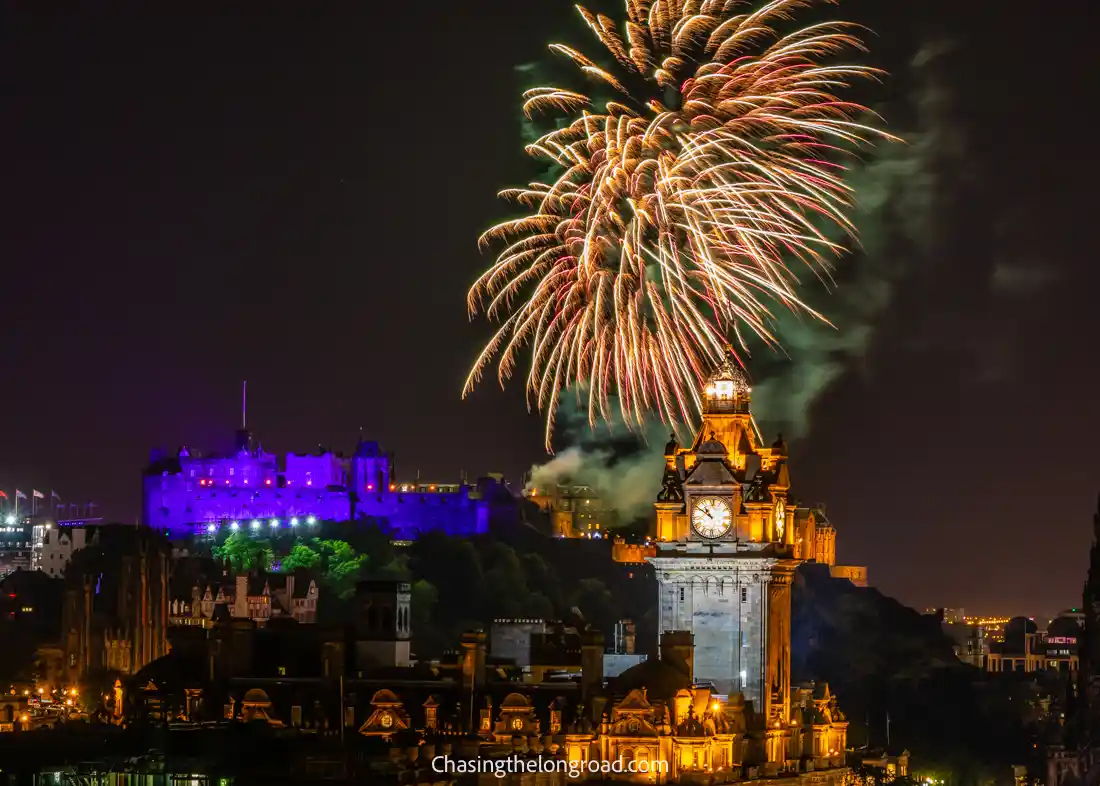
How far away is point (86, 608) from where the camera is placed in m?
179

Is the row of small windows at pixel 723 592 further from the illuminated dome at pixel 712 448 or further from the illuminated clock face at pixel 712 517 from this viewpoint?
the illuminated dome at pixel 712 448

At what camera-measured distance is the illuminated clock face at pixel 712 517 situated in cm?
11525

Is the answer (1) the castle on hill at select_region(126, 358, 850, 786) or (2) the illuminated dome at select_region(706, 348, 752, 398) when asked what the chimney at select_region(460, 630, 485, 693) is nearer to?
(1) the castle on hill at select_region(126, 358, 850, 786)

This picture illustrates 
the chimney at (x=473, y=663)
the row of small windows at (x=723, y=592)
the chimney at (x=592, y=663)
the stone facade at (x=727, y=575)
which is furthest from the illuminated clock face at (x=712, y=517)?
the chimney at (x=473, y=663)

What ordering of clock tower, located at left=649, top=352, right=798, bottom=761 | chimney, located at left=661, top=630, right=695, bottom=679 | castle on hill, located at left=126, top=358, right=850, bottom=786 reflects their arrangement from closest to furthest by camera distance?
1. castle on hill, located at left=126, top=358, right=850, bottom=786
2. chimney, located at left=661, top=630, right=695, bottom=679
3. clock tower, located at left=649, top=352, right=798, bottom=761

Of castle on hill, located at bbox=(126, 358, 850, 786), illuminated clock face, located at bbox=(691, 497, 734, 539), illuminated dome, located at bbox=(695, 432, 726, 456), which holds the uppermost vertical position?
illuminated dome, located at bbox=(695, 432, 726, 456)

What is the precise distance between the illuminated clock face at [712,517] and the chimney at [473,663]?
10.5 m

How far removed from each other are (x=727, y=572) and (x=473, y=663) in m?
11.0

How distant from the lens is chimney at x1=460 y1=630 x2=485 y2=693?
11775 cm

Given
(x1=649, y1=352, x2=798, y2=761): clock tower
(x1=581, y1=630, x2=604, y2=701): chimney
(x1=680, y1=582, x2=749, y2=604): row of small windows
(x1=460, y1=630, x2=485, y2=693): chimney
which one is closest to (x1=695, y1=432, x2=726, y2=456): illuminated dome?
(x1=649, y1=352, x2=798, y2=761): clock tower

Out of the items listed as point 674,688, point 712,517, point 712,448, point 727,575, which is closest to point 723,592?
point 727,575

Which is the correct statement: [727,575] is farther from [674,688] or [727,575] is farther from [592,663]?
[592,663]

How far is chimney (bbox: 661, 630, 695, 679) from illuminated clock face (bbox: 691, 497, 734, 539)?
4.43 m

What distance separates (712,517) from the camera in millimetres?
115438
